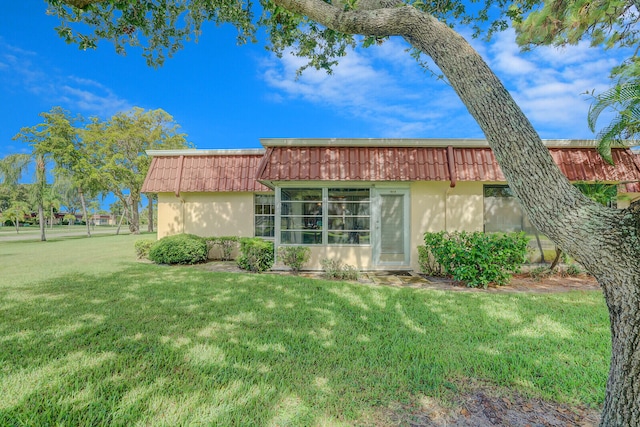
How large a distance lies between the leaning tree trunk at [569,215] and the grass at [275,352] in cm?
118

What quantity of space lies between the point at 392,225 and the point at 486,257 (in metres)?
2.82

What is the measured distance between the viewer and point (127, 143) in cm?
2367

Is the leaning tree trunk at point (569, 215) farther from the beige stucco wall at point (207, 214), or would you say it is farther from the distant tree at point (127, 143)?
the distant tree at point (127, 143)

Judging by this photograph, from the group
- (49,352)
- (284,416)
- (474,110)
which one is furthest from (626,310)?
(49,352)

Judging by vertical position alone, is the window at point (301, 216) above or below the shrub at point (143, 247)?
above

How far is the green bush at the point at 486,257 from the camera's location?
6.26 meters

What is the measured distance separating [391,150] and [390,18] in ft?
19.2

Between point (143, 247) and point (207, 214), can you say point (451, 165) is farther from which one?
point (143, 247)

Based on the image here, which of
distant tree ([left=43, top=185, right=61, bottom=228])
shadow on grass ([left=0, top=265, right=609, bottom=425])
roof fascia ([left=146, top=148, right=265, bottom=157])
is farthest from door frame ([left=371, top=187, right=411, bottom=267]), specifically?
distant tree ([left=43, top=185, right=61, bottom=228])

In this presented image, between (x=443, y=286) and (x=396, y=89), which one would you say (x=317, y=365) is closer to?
(x=443, y=286)

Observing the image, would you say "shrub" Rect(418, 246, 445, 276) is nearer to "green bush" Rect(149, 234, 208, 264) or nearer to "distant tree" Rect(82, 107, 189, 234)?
"green bush" Rect(149, 234, 208, 264)

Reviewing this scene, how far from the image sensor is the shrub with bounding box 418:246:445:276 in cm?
766

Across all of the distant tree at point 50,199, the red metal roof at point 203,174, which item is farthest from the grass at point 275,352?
the distant tree at point 50,199

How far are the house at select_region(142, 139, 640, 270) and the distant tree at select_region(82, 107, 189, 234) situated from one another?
1885cm
